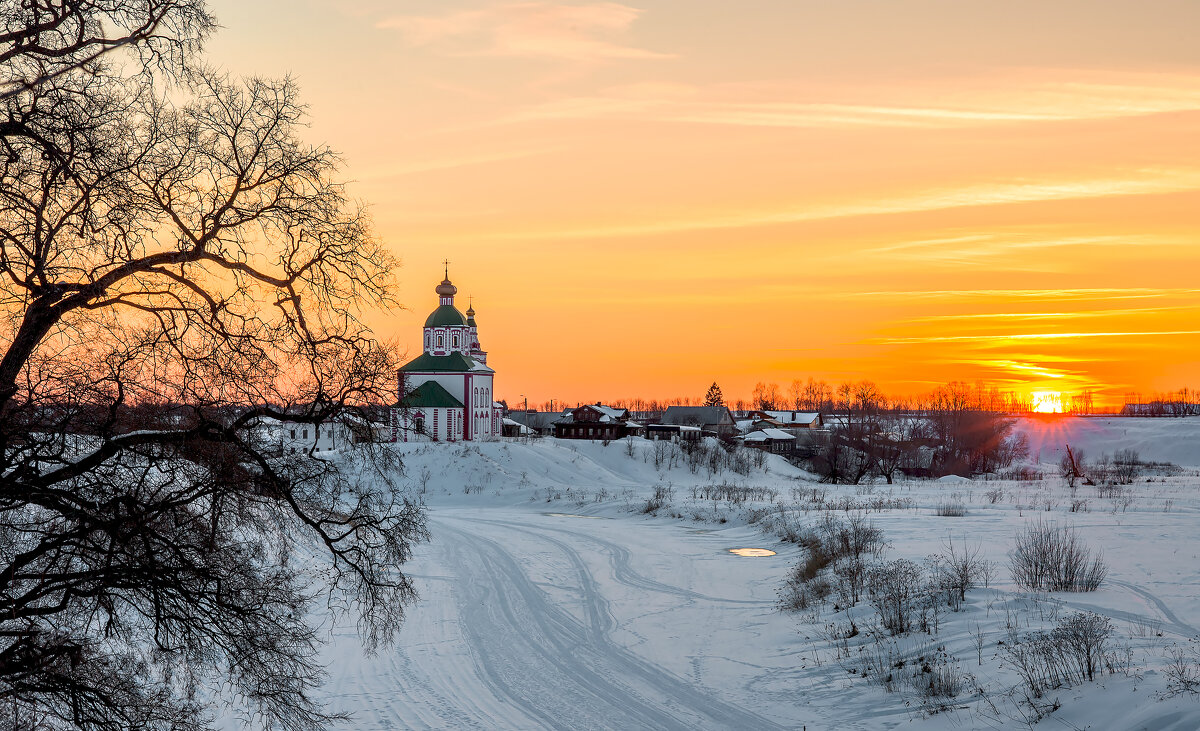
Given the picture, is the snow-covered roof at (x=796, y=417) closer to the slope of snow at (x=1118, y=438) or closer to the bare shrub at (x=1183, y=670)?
the slope of snow at (x=1118, y=438)

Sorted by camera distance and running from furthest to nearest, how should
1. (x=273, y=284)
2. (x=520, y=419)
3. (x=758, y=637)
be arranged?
(x=520, y=419), (x=758, y=637), (x=273, y=284)

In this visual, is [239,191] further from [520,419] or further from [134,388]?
[520,419]

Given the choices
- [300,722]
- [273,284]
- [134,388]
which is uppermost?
[273,284]

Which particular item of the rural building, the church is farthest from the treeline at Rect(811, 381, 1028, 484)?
the church

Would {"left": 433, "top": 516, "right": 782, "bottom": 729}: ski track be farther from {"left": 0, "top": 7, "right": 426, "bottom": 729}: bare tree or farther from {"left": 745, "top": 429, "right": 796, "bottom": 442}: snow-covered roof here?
{"left": 745, "top": 429, "right": 796, "bottom": 442}: snow-covered roof

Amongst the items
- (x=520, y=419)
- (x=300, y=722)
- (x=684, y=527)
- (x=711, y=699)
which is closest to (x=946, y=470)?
(x=684, y=527)

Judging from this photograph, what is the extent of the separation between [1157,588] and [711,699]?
8.66 m

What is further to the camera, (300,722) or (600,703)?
(600,703)

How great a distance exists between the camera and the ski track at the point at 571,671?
1155 centimetres

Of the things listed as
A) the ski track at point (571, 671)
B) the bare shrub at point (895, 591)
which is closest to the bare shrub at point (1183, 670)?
the bare shrub at point (895, 591)

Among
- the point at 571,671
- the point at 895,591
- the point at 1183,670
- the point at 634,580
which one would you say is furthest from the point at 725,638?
the point at 1183,670

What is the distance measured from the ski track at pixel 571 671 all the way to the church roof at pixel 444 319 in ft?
177

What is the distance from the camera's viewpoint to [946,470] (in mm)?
73875

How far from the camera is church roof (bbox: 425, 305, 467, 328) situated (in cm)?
7294
